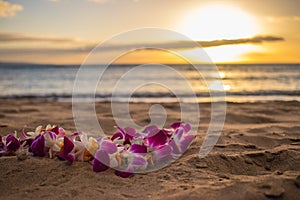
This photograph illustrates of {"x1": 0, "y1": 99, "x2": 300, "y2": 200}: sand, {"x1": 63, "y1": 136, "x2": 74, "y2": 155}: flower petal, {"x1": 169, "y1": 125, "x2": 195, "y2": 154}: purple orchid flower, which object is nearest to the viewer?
{"x1": 0, "y1": 99, "x2": 300, "y2": 200}: sand

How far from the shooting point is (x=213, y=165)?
264cm

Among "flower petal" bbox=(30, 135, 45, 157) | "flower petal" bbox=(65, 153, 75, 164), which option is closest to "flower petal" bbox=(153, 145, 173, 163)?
"flower petal" bbox=(65, 153, 75, 164)

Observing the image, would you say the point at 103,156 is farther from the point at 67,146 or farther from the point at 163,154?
the point at 163,154

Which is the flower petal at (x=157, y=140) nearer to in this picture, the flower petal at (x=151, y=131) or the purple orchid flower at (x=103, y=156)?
the flower petal at (x=151, y=131)

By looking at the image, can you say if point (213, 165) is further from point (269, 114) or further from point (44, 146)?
point (269, 114)

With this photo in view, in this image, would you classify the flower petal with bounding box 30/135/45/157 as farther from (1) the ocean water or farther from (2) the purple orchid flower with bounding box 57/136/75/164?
(1) the ocean water

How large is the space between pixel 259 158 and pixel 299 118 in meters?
3.20

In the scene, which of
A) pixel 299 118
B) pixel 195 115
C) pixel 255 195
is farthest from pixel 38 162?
pixel 299 118

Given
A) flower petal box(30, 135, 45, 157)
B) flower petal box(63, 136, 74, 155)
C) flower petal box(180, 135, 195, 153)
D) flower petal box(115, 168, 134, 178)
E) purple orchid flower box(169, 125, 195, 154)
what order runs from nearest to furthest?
flower petal box(115, 168, 134, 178) < flower petal box(63, 136, 74, 155) < flower petal box(30, 135, 45, 157) < purple orchid flower box(169, 125, 195, 154) < flower petal box(180, 135, 195, 153)

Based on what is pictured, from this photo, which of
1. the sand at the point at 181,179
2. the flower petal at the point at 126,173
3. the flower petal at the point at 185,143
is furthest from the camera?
the flower petal at the point at 185,143

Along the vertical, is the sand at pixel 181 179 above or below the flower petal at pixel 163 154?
below

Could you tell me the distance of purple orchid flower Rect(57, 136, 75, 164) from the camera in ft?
8.25

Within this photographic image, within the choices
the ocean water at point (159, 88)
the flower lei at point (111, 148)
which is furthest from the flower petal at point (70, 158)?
the ocean water at point (159, 88)

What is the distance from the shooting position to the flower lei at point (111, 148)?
8.00 ft
